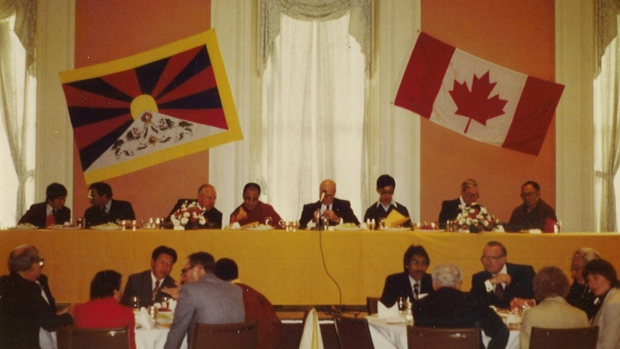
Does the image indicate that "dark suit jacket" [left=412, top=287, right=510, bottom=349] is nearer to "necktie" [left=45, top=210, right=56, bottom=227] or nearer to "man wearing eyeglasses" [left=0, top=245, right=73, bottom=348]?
"man wearing eyeglasses" [left=0, top=245, right=73, bottom=348]

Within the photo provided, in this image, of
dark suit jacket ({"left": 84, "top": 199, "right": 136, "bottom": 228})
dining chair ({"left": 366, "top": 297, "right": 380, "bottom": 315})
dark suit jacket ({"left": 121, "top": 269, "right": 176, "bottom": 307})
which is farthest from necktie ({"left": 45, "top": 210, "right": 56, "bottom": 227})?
dining chair ({"left": 366, "top": 297, "right": 380, "bottom": 315})

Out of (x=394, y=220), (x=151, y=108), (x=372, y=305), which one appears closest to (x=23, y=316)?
(x=372, y=305)

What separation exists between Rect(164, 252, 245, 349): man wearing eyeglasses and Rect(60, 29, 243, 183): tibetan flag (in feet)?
17.4

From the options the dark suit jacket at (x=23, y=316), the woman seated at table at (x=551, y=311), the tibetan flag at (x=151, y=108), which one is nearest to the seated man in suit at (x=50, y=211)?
the tibetan flag at (x=151, y=108)

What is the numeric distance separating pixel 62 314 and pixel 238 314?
48.4 inches

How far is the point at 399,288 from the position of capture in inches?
261

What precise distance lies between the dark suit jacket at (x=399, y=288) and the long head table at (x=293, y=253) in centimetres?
97

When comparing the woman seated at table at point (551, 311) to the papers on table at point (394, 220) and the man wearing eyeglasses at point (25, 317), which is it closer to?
the papers on table at point (394, 220)

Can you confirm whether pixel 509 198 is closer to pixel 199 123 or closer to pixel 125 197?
pixel 199 123

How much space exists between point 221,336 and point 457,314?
1.48 metres

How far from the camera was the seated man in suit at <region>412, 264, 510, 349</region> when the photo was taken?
5004 mm

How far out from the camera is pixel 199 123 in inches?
409

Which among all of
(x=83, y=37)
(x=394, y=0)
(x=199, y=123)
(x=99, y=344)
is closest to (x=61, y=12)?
(x=83, y=37)

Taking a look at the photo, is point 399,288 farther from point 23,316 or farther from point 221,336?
point 23,316
